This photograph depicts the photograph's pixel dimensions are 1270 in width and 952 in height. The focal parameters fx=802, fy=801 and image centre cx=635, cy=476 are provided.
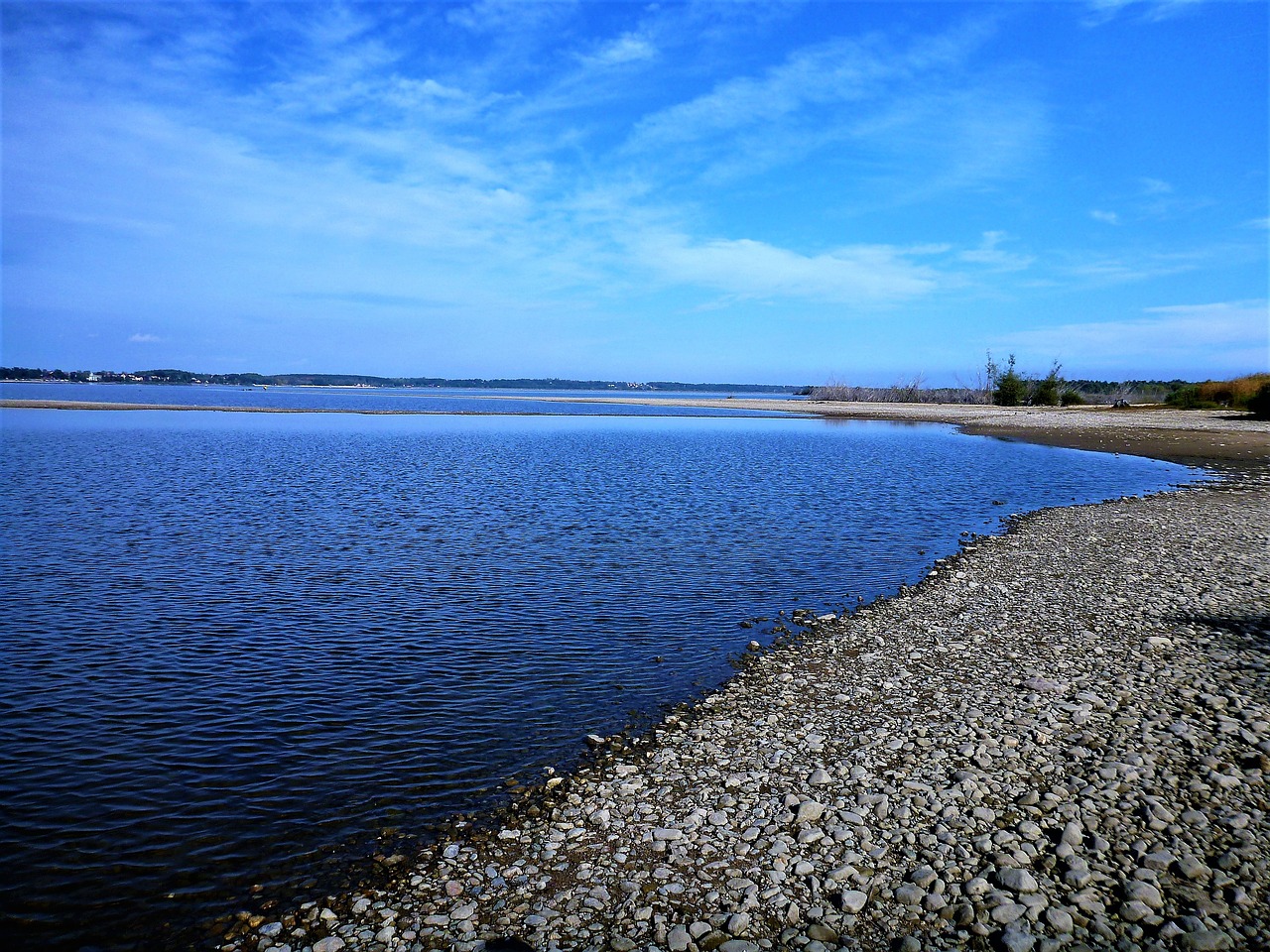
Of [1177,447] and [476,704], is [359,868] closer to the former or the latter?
[476,704]

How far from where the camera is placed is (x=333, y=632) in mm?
13711

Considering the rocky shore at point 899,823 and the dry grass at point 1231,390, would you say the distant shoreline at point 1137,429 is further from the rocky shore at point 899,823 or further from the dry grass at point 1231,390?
the rocky shore at point 899,823

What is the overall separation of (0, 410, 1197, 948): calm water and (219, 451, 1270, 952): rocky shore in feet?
4.35

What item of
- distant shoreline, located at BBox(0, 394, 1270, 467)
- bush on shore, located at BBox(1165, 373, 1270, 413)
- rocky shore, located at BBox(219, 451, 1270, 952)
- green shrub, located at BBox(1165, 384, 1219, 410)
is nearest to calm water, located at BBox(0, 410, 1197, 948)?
rocky shore, located at BBox(219, 451, 1270, 952)

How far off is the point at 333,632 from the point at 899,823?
997cm

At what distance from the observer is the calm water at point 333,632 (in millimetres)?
7727

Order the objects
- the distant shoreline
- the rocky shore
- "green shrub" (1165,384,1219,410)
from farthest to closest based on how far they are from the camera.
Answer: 1. "green shrub" (1165,384,1219,410)
2. the distant shoreline
3. the rocky shore

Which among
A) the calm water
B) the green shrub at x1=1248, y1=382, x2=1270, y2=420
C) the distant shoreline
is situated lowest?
the calm water

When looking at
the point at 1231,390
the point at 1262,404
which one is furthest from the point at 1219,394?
the point at 1262,404

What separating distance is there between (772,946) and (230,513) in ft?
77.9

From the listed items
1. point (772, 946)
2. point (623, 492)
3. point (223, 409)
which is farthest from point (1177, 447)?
point (223, 409)

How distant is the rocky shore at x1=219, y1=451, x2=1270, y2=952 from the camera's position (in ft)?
19.4

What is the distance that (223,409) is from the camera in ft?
327

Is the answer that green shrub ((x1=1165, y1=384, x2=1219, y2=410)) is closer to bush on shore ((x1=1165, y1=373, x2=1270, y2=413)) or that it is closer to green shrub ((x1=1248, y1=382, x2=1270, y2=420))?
bush on shore ((x1=1165, y1=373, x2=1270, y2=413))
